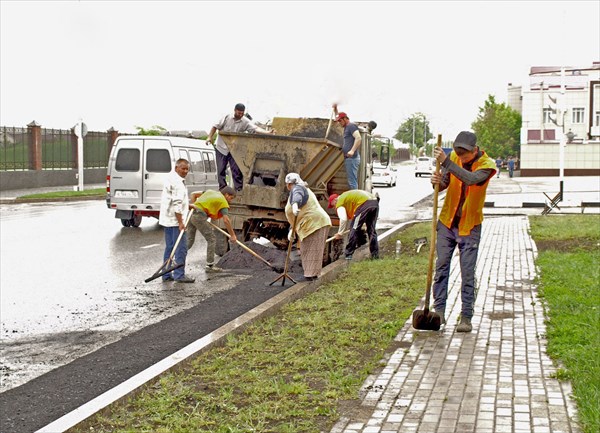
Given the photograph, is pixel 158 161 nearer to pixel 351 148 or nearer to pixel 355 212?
pixel 351 148

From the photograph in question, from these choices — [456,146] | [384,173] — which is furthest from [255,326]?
[384,173]

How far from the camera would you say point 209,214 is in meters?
13.8

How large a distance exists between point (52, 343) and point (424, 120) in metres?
141

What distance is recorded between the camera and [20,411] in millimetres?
6234

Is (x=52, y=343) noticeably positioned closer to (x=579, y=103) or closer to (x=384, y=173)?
(x=384, y=173)

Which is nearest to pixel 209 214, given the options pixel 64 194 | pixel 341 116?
pixel 341 116

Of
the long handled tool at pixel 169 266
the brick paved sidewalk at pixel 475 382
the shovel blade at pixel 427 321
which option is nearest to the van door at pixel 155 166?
the long handled tool at pixel 169 266

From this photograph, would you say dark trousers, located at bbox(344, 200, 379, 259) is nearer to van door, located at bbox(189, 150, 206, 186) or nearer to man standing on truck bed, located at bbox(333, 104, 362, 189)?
man standing on truck bed, located at bbox(333, 104, 362, 189)

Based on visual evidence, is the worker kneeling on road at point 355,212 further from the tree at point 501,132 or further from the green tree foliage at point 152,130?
the tree at point 501,132

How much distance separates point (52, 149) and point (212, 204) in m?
29.8

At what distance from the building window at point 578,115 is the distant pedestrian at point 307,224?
251 feet

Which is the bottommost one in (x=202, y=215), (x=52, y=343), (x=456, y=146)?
(x=52, y=343)

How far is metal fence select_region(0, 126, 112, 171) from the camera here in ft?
123

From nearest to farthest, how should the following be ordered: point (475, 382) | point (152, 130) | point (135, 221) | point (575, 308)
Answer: point (475, 382)
point (575, 308)
point (135, 221)
point (152, 130)
